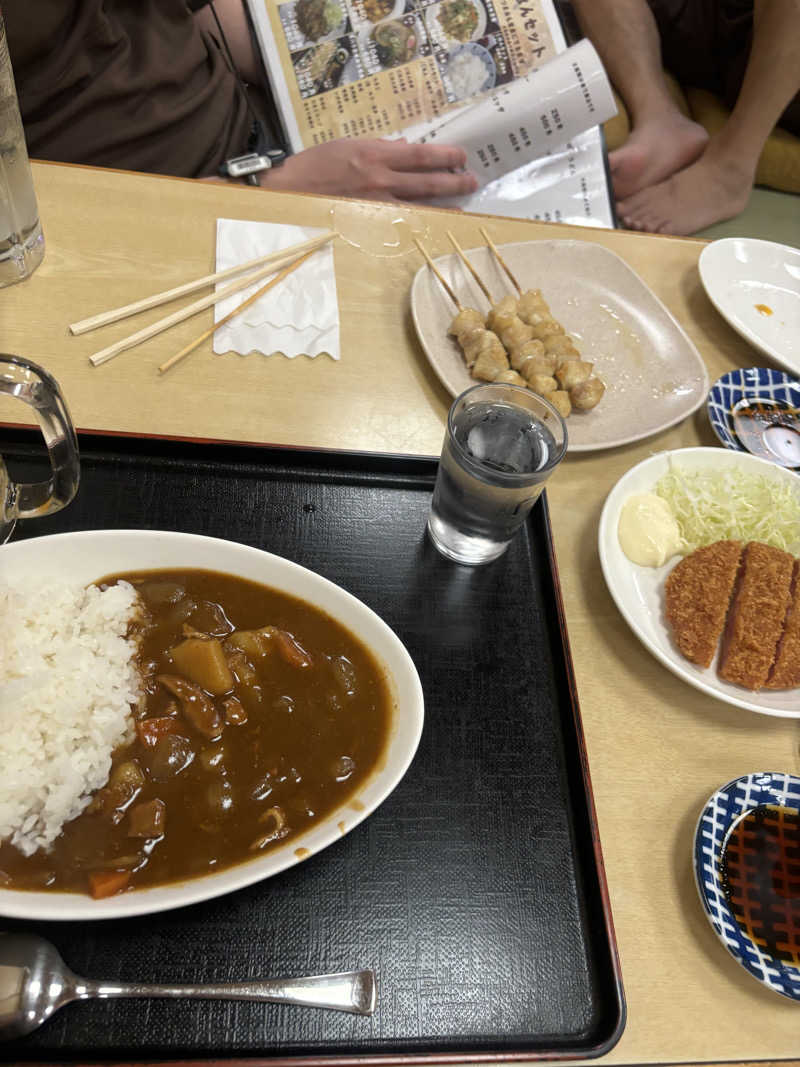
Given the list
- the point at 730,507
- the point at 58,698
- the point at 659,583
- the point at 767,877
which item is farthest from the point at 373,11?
the point at 767,877

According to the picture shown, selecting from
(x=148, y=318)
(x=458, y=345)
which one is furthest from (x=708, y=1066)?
(x=148, y=318)

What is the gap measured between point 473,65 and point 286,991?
2.76m

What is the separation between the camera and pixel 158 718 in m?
1.09

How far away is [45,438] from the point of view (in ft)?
3.70

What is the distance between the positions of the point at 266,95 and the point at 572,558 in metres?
2.18

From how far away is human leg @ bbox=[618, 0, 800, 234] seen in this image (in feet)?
9.44

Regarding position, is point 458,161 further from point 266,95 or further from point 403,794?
point 403,794

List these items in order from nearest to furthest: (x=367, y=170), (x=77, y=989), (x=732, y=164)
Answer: (x=77, y=989)
(x=367, y=170)
(x=732, y=164)

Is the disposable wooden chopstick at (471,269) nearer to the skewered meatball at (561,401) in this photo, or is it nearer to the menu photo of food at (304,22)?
the skewered meatball at (561,401)

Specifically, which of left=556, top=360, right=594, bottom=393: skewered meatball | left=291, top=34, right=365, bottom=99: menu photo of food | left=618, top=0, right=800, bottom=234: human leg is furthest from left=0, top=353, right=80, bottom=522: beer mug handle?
left=618, top=0, right=800, bottom=234: human leg

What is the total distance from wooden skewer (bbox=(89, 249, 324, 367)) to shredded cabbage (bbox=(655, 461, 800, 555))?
42.8 inches

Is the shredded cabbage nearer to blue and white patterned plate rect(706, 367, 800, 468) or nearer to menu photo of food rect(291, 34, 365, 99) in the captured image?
blue and white patterned plate rect(706, 367, 800, 468)

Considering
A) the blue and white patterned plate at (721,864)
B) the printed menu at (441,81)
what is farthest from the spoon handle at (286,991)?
the printed menu at (441,81)

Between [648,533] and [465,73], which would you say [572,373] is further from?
[465,73]
